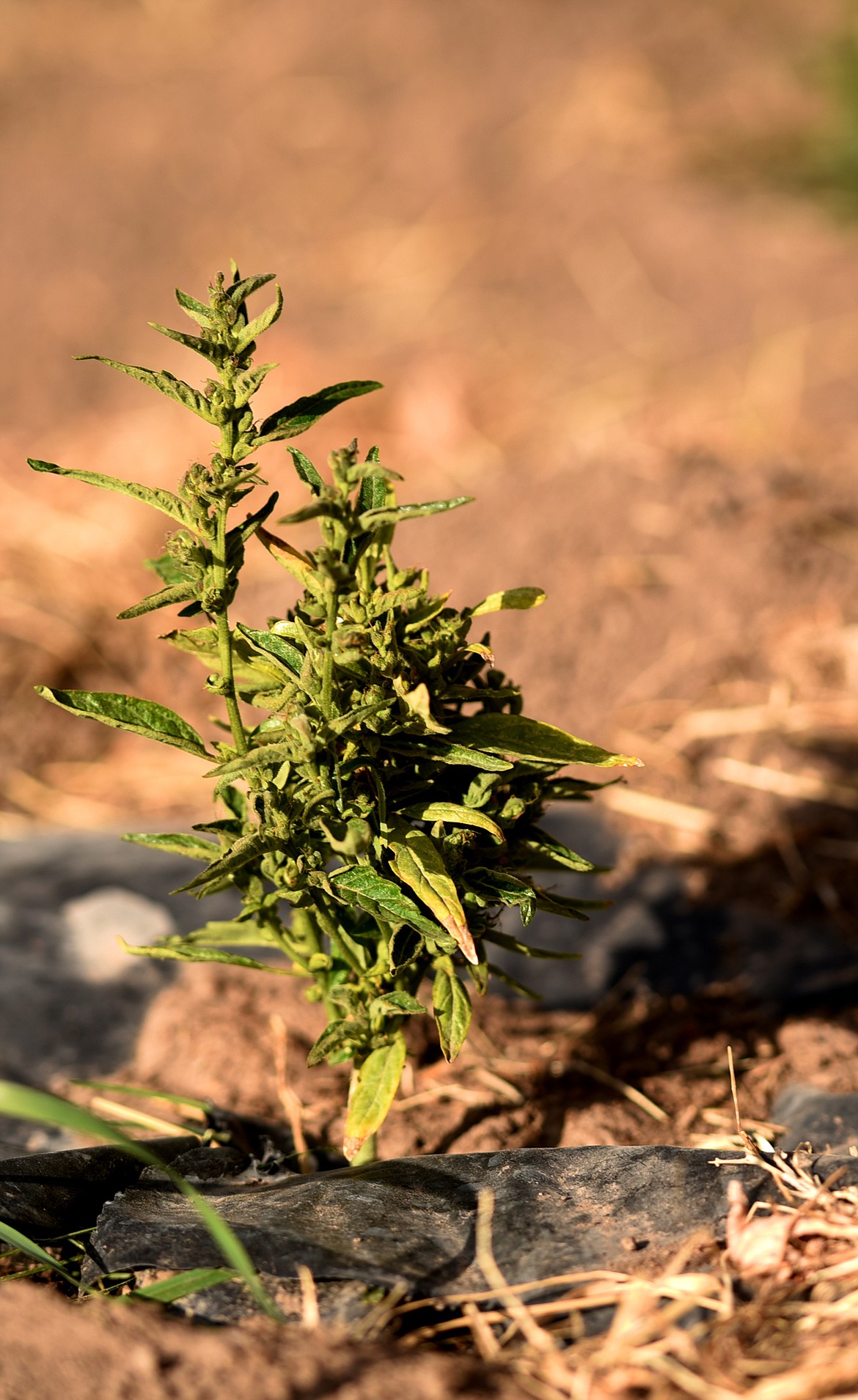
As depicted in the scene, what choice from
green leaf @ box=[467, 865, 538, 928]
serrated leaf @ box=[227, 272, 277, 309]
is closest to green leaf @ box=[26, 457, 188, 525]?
serrated leaf @ box=[227, 272, 277, 309]

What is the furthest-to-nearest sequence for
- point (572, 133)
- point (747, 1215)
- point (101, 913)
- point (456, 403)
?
point (572, 133) < point (456, 403) < point (101, 913) < point (747, 1215)

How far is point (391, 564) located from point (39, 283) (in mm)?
5335

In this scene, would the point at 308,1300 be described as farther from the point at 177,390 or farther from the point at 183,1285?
the point at 177,390

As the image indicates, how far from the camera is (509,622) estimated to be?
345 centimetres

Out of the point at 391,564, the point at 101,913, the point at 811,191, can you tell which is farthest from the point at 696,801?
the point at 811,191

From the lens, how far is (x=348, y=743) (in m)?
1.33

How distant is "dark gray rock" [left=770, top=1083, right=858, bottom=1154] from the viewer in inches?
66.2

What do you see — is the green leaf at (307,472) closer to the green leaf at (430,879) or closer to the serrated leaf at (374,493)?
the serrated leaf at (374,493)

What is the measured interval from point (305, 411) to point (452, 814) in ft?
1.63

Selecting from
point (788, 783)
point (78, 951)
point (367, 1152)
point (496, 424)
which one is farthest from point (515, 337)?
point (367, 1152)

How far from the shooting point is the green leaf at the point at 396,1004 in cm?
143

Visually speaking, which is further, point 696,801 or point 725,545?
point 725,545

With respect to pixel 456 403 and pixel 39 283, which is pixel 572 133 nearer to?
pixel 456 403

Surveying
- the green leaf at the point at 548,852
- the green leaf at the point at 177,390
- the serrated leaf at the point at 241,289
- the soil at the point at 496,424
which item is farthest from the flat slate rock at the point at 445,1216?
the serrated leaf at the point at 241,289
